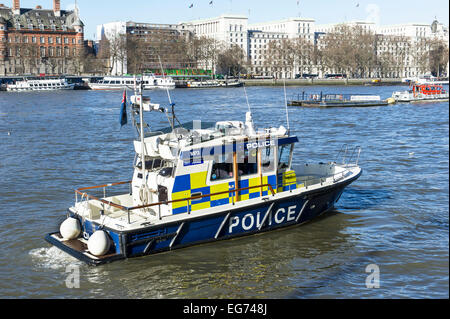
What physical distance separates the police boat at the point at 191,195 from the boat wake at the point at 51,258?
498 millimetres

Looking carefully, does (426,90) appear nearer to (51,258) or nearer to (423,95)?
(423,95)

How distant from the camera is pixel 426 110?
5503 centimetres

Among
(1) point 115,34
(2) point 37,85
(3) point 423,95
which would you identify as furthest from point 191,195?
(1) point 115,34

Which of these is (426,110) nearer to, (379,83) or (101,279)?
(101,279)

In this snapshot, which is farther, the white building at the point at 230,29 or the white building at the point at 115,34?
the white building at the point at 230,29

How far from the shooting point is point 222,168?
549 inches

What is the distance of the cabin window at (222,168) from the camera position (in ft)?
45.3

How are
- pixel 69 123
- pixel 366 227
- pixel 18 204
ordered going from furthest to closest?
pixel 69 123, pixel 18 204, pixel 366 227

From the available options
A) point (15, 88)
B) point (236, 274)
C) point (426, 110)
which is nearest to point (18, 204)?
point (236, 274)

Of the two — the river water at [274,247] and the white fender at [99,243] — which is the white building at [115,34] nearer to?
the river water at [274,247]

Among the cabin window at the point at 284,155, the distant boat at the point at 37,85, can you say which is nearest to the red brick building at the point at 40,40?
the distant boat at the point at 37,85

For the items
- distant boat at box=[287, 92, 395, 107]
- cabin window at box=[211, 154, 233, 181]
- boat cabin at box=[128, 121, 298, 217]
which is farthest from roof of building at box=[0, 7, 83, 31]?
cabin window at box=[211, 154, 233, 181]

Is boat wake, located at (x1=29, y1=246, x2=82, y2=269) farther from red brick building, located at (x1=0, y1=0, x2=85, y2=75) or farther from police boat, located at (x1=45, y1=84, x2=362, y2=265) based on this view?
red brick building, located at (x1=0, y1=0, x2=85, y2=75)
